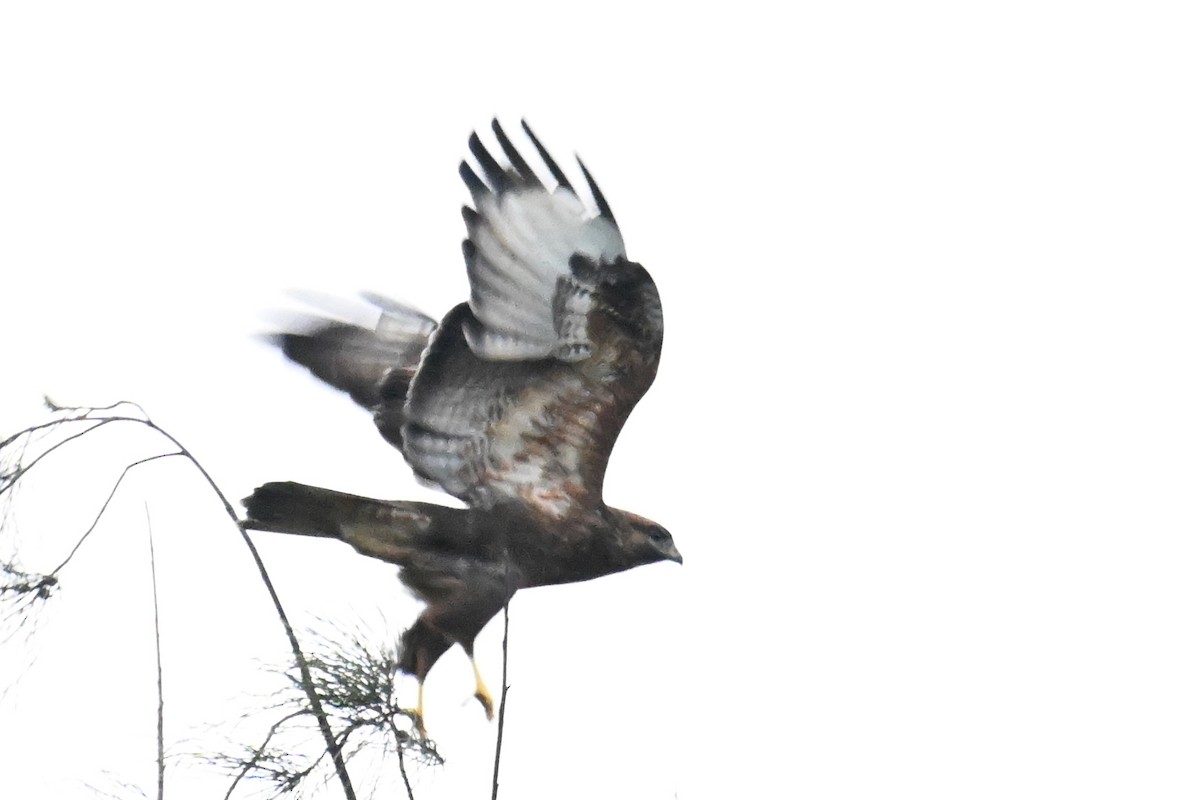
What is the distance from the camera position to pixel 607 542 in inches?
173

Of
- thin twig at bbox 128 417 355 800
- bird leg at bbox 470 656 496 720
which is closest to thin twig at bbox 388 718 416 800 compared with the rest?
thin twig at bbox 128 417 355 800

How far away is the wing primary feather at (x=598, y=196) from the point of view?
445 cm

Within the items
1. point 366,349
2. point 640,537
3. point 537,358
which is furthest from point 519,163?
point 366,349

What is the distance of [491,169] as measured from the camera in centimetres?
444

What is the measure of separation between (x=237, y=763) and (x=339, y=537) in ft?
4.72

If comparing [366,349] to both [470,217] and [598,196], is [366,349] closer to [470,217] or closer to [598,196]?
[470,217]

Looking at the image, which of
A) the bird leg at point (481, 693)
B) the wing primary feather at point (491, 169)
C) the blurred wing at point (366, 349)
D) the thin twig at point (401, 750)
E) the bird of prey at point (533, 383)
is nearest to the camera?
the thin twig at point (401, 750)

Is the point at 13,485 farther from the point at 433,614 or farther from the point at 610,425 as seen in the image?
the point at 610,425

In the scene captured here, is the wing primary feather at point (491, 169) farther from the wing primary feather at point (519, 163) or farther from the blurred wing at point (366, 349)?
the blurred wing at point (366, 349)

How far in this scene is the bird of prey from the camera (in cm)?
433

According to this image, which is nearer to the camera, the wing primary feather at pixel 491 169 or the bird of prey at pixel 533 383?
the bird of prey at pixel 533 383

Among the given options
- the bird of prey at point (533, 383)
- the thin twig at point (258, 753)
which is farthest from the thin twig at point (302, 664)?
the bird of prey at point (533, 383)

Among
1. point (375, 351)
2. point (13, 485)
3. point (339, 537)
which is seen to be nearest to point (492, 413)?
point (339, 537)

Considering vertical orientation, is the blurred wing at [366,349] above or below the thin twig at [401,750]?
above
